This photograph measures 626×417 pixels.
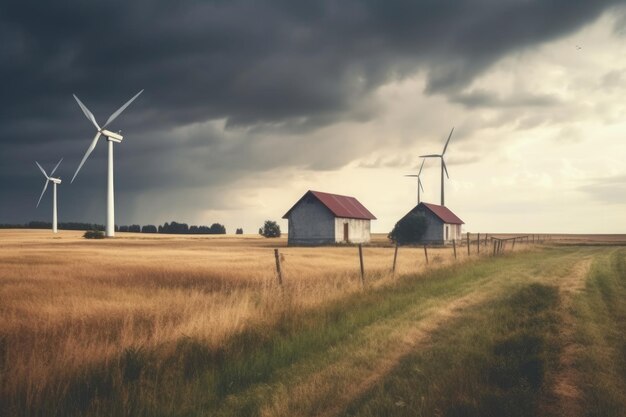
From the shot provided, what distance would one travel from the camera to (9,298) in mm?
12930

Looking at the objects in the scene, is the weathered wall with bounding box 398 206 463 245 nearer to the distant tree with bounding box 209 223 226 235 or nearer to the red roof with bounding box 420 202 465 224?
the red roof with bounding box 420 202 465 224

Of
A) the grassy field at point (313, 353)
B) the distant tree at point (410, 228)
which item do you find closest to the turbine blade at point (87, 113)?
the distant tree at point (410, 228)

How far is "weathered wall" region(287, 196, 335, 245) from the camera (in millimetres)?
56906

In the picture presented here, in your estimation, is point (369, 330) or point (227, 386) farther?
point (369, 330)

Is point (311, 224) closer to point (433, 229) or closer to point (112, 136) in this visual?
point (433, 229)

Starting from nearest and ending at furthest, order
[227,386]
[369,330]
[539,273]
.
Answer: [227,386]
[369,330]
[539,273]

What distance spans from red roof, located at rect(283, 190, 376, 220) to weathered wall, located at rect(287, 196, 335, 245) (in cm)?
60

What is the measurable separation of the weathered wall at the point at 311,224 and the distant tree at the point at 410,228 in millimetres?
9371

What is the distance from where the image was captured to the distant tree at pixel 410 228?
6050cm

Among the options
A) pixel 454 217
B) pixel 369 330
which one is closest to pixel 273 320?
pixel 369 330

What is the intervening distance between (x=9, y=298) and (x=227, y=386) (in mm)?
9061

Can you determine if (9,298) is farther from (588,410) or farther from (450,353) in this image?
(588,410)

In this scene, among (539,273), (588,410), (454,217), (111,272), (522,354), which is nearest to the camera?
(588,410)

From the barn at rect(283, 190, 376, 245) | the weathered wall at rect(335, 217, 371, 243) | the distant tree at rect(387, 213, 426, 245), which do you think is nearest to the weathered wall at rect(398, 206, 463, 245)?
the distant tree at rect(387, 213, 426, 245)
